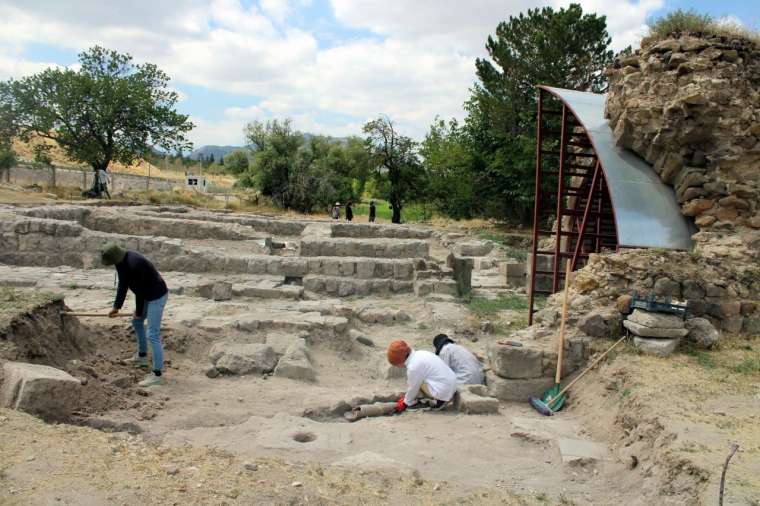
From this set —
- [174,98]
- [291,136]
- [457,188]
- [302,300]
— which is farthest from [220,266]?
[291,136]

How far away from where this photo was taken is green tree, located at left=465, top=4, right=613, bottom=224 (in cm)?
2339

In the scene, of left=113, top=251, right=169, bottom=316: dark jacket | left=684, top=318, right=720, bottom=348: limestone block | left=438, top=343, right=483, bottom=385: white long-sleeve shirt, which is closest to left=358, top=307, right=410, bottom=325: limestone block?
left=438, top=343, right=483, bottom=385: white long-sleeve shirt

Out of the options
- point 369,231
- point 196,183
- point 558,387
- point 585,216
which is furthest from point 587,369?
point 196,183

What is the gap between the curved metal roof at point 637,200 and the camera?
27.6 ft

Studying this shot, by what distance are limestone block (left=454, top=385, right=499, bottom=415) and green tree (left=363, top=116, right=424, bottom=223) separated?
23458 millimetres

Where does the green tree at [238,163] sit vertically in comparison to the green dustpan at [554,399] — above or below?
above

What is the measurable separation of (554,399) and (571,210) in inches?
220

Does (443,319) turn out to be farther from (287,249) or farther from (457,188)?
(457,188)

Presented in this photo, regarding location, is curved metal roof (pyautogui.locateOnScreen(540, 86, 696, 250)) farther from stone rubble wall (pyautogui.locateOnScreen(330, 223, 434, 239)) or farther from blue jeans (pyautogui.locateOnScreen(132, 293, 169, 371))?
stone rubble wall (pyautogui.locateOnScreen(330, 223, 434, 239))

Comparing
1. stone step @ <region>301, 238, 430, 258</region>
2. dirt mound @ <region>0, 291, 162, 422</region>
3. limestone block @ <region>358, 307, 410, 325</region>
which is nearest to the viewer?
dirt mound @ <region>0, 291, 162, 422</region>

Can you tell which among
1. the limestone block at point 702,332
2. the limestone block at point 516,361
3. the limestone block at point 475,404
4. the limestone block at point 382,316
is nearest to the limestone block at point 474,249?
the limestone block at point 382,316

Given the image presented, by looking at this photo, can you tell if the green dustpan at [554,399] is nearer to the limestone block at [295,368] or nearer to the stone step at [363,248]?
the limestone block at [295,368]

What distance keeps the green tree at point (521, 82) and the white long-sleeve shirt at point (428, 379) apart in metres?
18.6

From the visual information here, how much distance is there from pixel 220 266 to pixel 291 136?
2642 centimetres
